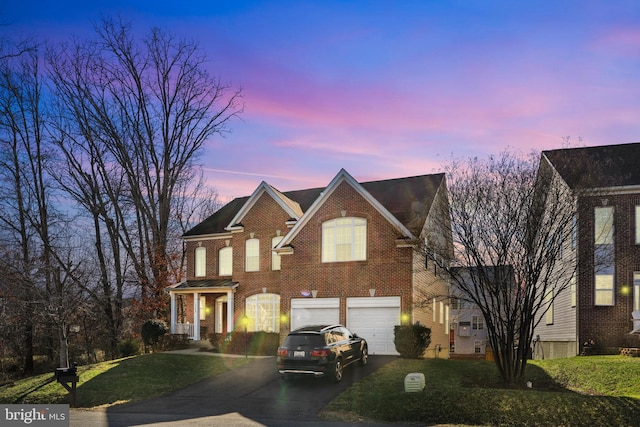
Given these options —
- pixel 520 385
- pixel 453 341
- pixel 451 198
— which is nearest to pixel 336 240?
pixel 451 198

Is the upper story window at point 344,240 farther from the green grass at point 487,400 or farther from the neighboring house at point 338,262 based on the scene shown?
the green grass at point 487,400

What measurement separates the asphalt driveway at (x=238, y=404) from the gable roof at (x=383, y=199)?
25.2ft

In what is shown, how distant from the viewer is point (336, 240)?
98.6ft

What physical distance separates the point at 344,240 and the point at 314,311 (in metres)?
3.69

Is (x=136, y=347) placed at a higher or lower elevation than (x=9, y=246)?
lower

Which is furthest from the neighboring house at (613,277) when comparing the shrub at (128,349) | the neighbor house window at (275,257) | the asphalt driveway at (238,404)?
the shrub at (128,349)

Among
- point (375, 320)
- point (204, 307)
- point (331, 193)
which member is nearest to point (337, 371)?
point (375, 320)

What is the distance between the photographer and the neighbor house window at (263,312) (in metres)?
33.7

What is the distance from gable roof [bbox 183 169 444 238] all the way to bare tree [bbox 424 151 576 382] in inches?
168

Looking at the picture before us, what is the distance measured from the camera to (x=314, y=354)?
67.3 feet

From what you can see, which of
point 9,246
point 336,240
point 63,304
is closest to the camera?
point 63,304

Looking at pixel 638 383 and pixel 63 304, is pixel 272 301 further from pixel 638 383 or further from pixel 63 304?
pixel 638 383

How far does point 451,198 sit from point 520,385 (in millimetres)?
6563

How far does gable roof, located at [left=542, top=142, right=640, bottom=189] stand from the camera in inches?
860
